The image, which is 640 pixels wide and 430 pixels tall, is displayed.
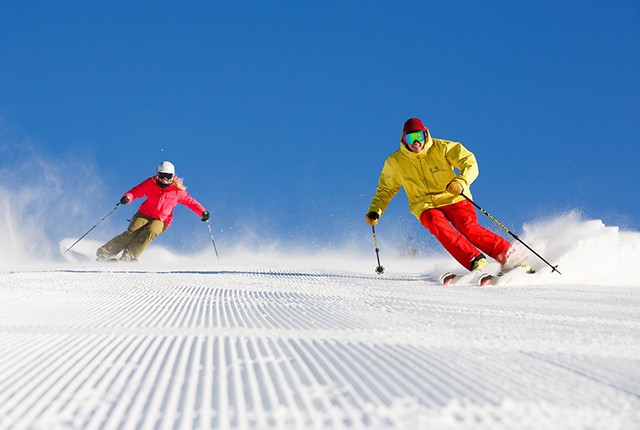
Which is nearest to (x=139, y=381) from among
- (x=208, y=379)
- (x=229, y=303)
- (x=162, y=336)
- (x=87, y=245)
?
(x=208, y=379)

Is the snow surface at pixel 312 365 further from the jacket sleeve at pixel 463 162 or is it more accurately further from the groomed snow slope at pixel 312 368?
the jacket sleeve at pixel 463 162

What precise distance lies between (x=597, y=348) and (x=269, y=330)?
1.22 meters

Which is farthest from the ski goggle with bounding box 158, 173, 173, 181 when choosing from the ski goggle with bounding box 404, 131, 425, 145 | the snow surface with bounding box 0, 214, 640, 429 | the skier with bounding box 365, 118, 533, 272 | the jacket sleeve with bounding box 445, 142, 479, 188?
the snow surface with bounding box 0, 214, 640, 429

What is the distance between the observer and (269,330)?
232 cm

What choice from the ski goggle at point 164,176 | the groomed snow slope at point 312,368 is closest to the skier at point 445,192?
the groomed snow slope at point 312,368

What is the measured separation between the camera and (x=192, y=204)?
1191 centimetres

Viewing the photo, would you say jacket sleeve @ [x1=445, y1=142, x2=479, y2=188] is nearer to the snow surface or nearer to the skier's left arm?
the snow surface

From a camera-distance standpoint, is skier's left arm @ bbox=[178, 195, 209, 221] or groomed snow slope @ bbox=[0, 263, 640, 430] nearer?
groomed snow slope @ bbox=[0, 263, 640, 430]

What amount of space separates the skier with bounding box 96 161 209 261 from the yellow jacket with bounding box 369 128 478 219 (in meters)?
5.60

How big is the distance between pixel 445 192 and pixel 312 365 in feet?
17.6

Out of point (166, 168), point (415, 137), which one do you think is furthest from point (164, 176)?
point (415, 137)

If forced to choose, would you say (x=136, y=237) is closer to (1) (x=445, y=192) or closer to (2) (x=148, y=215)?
(2) (x=148, y=215)

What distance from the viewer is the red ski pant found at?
629cm

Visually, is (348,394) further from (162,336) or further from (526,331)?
(526,331)
